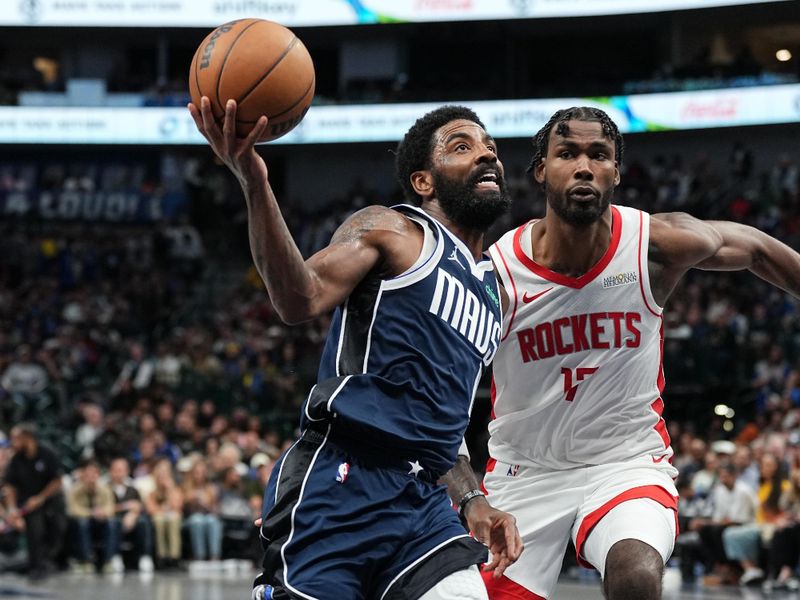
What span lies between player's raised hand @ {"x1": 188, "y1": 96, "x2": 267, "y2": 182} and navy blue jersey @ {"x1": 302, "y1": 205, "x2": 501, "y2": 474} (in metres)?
0.66

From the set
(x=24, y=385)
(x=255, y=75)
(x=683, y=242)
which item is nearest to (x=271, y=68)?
(x=255, y=75)

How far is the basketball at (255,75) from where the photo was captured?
11.6 feet

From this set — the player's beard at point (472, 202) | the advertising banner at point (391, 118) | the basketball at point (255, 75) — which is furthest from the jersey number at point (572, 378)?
the advertising banner at point (391, 118)

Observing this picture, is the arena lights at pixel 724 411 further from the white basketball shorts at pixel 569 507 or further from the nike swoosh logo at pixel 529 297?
the nike swoosh logo at pixel 529 297

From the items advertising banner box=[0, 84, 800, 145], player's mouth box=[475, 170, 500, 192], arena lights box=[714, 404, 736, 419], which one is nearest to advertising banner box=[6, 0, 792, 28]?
advertising banner box=[0, 84, 800, 145]

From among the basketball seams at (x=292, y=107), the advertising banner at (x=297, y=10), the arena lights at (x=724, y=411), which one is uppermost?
the advertising banner at (x=297, y=10)

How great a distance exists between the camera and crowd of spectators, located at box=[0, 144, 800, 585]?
1345 centimetres

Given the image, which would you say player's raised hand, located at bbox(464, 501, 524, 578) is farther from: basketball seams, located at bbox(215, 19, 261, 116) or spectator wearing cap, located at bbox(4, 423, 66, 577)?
spectator wearing cap, located at bbox(4, 423, 66, 577)

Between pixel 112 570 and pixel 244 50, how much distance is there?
11667 mm

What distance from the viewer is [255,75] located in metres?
3.61

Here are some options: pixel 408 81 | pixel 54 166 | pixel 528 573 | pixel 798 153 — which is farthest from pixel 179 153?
pixel 528 573

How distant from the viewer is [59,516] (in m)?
13.8

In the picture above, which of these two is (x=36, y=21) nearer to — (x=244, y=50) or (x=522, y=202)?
(x=522, y=202)

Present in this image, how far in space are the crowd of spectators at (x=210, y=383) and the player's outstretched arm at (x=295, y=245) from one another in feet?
30.0
